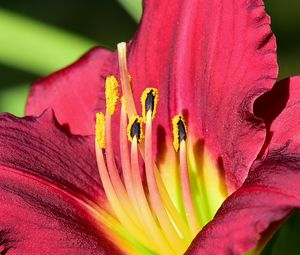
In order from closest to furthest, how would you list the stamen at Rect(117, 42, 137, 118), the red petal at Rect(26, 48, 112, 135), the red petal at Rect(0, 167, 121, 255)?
the red petal at Rect(0, 167, 121, 255), the stamen at Rect(117, 42, 137, 118), the red petal at Rect(26, 48, 112, 135)

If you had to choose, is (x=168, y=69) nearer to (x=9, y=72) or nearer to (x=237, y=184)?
(x=237, y=184)

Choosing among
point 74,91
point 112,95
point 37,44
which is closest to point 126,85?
point 112,95

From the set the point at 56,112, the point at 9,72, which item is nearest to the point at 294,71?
the point at 9,72

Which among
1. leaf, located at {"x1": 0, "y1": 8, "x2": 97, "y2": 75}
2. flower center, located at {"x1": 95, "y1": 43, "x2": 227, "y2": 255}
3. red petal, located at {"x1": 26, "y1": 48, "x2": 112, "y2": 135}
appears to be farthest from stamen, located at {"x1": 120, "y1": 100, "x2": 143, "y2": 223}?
leaf, located at {"x1": 0, "y1": 8, "x2": 97, "y2": 75}

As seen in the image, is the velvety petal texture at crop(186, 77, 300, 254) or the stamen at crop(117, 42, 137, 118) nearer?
the velvety petal texture at crop(186, 77, 300, 254)

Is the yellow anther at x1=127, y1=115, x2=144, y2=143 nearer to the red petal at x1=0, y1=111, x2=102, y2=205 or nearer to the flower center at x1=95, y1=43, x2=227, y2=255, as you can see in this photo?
the flower center at x1=95, y1=43, x2=227, y2=255

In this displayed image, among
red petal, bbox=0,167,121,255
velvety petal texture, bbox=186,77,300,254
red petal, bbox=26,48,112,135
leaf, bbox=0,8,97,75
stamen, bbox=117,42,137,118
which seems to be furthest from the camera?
leaf, bbox=0,8,97,75
